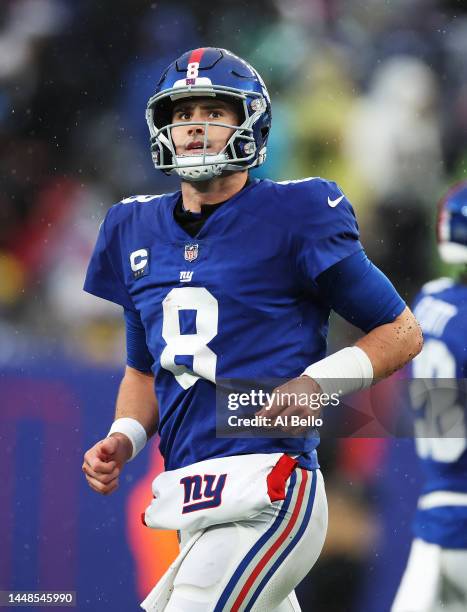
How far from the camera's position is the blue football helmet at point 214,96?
2.11m

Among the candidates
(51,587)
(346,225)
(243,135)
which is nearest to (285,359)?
(346,225)

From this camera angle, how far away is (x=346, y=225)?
205 centimetres

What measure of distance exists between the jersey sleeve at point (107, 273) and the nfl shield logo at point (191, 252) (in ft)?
0.73

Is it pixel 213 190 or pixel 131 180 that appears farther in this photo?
pixel 131 180

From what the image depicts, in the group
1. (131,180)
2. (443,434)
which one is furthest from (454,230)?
(131,180)

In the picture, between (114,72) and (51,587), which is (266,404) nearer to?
(51,587)

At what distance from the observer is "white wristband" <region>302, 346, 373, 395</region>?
193cm

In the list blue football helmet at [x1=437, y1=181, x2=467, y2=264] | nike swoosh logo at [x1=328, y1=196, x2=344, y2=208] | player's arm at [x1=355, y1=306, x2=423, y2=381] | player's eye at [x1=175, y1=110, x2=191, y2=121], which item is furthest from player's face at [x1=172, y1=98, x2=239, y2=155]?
blue football helmet at [x1=437, y1=181, x2=467, y2=264]

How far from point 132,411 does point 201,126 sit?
601 mm

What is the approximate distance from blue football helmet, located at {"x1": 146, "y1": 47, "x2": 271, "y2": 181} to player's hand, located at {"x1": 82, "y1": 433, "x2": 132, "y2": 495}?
0.54 metres

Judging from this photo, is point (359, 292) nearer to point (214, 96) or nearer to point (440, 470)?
point (214, 96)

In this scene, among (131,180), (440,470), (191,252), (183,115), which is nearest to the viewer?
(191,252)

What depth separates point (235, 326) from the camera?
202cm

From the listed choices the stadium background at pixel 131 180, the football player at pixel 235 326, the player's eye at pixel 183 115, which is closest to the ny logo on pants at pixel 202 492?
the football player at pixel 235 326
